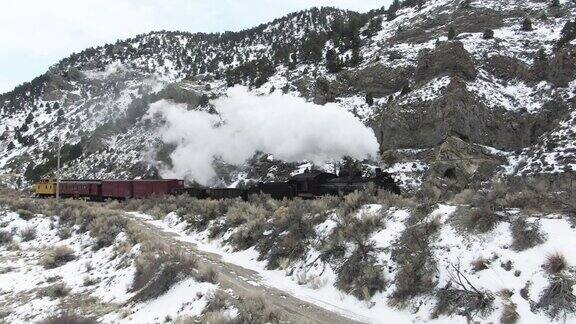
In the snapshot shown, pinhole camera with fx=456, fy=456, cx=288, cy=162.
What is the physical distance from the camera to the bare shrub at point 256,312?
8.12 m

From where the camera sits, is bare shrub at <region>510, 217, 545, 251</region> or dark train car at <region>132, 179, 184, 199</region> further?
dark train car at <region>132, 179, 184, 199</region>

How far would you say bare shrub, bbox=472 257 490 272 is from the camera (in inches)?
351

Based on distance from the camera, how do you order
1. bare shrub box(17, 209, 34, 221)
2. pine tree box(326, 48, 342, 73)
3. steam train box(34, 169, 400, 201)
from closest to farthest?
steam train box(34, 169, 400, 201) → bare shrub box(17, 209, 34, 221) → pine tree box(326, 48, 342, 73)

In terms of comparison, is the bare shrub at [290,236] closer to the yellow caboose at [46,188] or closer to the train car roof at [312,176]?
the train car roof at [312,176]

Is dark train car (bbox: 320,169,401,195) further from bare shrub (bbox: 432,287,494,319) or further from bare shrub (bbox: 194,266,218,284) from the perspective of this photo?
bare shrub (bbox: 432,287,494,319)

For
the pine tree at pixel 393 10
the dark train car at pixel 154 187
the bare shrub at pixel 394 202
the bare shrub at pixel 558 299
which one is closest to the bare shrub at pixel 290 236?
the bare shrub at pixel 394 202

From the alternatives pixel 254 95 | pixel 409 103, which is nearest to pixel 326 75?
pixel 254 95

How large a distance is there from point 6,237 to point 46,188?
27.9 meters

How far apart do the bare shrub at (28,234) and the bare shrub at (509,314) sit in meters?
24.0

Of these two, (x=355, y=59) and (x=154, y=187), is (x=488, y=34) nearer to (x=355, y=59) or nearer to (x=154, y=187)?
(x=355, y=59)

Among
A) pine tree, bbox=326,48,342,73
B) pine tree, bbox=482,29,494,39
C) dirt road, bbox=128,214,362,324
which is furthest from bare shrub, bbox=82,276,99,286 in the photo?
pine tree, bbox=482,29,494,39

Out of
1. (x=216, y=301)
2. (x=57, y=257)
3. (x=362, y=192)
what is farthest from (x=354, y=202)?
(x=57, y=257)

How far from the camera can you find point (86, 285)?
1434cm

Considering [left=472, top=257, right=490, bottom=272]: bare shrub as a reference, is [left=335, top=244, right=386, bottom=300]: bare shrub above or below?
below
